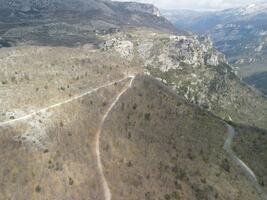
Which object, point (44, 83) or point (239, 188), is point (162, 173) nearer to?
point (239, 188)

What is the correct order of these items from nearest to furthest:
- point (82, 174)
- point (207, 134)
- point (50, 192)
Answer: point (50, 192), point (82, 174), point (207, 134)

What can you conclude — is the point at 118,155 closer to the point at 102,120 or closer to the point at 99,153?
the point at 99,153

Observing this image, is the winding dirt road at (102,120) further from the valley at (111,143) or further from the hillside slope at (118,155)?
the hillside slope at (118,155)

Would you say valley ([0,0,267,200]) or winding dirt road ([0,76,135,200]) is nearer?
valley ([0,0,267,200])

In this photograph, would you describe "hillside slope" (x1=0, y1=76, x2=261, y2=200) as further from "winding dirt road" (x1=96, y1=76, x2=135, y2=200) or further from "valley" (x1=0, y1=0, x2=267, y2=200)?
"winding dirt road" (x1=96, y1=76, x2=135, y2=200)

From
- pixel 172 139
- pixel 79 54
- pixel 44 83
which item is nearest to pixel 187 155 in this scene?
pixel 172 139

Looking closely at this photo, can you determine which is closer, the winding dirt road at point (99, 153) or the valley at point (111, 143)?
the winding dirt road at point (99, 153)

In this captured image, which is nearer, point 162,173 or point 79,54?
point 162,173

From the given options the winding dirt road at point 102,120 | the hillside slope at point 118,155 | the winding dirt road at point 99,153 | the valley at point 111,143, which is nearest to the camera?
the winding dirt road at point 99,153

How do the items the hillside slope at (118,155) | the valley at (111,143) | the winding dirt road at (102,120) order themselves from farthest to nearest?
the winding dirt road at (102,120), the valley at (111,143), the hillside slope at (118,155)

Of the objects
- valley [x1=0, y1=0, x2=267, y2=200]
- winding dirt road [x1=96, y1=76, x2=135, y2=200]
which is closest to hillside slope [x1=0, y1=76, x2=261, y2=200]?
valley [x1=0, y1=0, x2=267, y2=200]

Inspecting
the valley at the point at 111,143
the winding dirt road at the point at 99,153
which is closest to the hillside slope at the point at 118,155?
the valley at the point at 111,143
